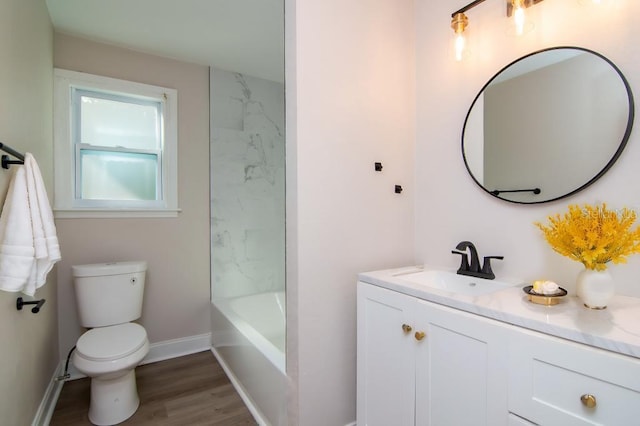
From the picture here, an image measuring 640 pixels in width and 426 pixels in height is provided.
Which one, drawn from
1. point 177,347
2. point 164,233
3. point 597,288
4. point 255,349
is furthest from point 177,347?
point 597,288

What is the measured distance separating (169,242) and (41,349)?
104 centimetres

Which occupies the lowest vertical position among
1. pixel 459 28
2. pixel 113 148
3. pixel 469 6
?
pixel 113 148

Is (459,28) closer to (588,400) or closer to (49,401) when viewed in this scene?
(588,400)

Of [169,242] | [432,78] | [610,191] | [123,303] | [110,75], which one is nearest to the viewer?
[610,191]

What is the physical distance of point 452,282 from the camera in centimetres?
155

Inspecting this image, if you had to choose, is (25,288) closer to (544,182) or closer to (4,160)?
(4,160)

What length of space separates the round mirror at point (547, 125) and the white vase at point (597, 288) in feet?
1.25

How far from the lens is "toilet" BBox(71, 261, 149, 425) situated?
1753mm

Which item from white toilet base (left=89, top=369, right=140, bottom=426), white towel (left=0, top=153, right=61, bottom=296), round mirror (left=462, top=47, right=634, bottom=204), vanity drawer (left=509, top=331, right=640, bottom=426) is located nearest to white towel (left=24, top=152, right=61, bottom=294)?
white towel (left=0, top=153, right=61, bottom=296)

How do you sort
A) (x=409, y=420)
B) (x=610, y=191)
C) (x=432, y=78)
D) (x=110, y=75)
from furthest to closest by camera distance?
(x=110, y=75)
(x=432, y=78)
(x=409, y=420)
(x=610, y=191)

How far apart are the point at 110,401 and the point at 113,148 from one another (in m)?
1.79

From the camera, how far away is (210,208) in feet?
9.12

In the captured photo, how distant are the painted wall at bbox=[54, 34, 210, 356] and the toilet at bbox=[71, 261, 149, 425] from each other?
0.66 feet

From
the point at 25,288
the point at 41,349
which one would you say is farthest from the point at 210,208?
the point at 25,288
